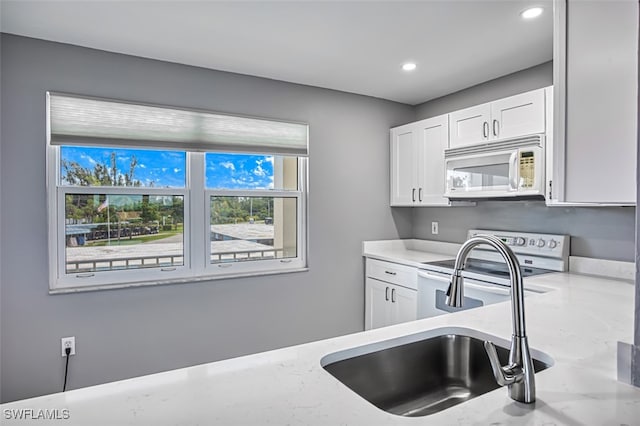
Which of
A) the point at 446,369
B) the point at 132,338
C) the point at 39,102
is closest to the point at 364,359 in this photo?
the point at 446,369

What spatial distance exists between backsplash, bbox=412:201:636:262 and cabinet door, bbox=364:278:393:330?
2.60 ft

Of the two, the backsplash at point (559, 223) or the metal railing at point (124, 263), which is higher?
the backsplash at point (559, 223)

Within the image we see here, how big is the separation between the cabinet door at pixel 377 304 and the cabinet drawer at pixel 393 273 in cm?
6

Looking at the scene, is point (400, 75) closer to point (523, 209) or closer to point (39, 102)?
point (523, 209)

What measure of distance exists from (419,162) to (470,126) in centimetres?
58

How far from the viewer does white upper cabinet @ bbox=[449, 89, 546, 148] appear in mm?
2496

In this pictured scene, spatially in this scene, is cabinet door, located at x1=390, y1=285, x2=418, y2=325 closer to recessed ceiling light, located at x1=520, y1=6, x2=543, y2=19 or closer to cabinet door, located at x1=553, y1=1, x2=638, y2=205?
recessed ceiling light, located at x1=520, y1=6, x2=543, y2=19

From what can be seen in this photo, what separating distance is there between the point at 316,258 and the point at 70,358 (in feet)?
6.20

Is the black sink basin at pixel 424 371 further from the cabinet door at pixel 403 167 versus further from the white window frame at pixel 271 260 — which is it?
the cabinet door at pixel 403 167

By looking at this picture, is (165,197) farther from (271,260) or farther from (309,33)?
(309,33)

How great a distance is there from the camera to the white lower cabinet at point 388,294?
10.1ft

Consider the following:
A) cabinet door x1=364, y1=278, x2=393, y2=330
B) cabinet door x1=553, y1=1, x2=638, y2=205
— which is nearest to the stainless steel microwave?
cabinet door x1=364, y1=278, x2=393, y2=330

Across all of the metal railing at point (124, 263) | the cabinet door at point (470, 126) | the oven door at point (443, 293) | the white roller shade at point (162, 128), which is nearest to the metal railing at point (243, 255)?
the metal railing at point (124, 263)

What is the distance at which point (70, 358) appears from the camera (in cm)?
245
